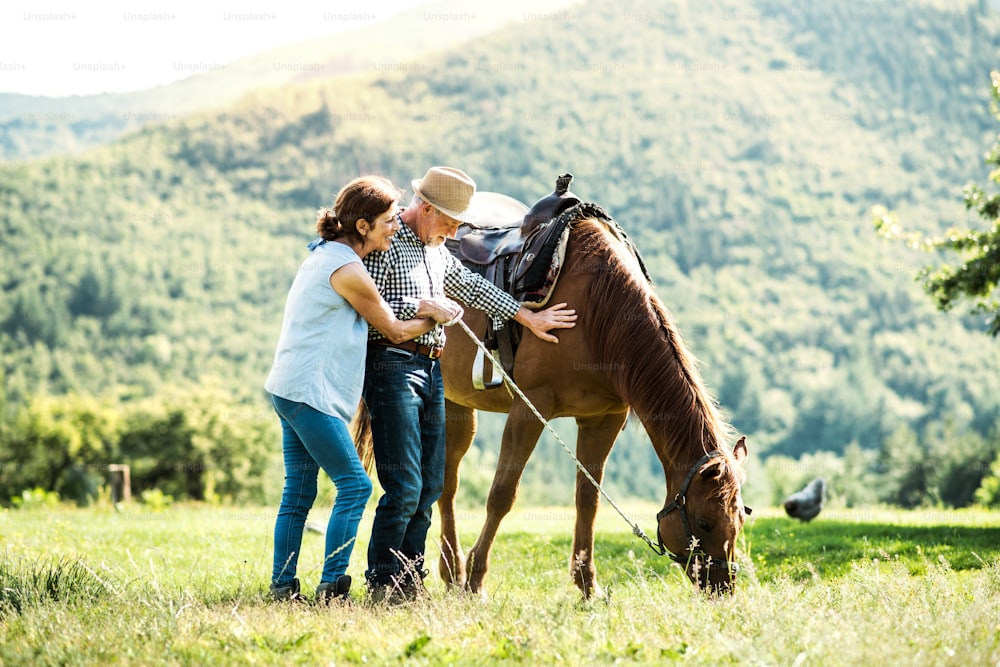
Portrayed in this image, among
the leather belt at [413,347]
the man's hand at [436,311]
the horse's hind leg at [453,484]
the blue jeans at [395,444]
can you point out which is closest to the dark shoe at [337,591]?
the blue jeans at [395,444]

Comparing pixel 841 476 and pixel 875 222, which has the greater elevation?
pixel 875 222

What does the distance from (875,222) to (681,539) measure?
8192 millimetres

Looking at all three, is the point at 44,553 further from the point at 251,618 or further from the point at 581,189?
Result: the point at 581,189

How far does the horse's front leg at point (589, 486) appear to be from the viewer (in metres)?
5.68

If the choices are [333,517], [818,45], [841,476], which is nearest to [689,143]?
[818,45]

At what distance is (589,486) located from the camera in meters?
5.87

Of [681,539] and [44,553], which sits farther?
[44,553]

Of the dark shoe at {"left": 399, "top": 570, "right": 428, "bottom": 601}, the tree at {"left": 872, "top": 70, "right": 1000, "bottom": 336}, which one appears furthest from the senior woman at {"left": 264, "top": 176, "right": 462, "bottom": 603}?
the tree at {"left": 872, "top": 70, "right": 1000, "bottom": 336}

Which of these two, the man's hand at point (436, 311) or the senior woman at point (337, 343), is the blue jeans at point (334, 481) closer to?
the senior woman at point (337, 343)

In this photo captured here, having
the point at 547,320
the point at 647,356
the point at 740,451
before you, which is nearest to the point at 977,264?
the point at 740,451

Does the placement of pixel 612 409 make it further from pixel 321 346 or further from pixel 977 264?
pixel 977 264

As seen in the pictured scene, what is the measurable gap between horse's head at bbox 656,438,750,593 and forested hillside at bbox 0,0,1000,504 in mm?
30294

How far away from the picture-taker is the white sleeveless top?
443cm

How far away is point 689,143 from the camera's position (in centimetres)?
13762
